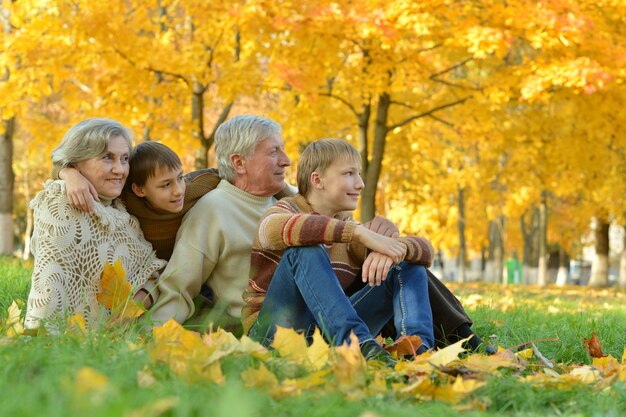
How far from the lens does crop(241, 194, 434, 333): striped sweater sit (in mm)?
3463

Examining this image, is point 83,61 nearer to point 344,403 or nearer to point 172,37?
point 172,37

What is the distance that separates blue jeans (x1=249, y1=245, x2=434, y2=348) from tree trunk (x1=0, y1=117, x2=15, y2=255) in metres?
9.14

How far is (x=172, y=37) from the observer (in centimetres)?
1277

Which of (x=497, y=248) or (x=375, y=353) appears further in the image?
(x=497, y=248)

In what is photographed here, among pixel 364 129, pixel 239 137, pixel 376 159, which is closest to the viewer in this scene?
pixel 239 137

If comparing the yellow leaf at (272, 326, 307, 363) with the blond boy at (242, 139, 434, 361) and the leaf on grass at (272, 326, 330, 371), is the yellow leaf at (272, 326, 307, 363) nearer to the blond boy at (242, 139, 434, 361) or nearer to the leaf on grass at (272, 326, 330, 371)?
the leaf on grass at (272, 326, 330, 371)

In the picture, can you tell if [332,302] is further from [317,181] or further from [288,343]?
[317,181]

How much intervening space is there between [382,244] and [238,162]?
954 millimetres

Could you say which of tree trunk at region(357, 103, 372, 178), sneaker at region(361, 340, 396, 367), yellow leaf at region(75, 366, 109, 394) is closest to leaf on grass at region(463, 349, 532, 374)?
sneaker at region(361, 340, 396, 367)

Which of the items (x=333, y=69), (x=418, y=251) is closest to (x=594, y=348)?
(x=418, y=251)

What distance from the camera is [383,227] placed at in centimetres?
390

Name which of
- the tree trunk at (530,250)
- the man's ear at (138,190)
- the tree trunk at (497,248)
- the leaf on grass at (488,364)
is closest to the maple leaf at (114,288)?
the man's ear at (138,190)

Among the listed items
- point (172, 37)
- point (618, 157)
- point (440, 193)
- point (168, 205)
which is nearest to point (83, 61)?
point (172, 37)

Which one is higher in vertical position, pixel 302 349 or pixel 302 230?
pixel 302 230
